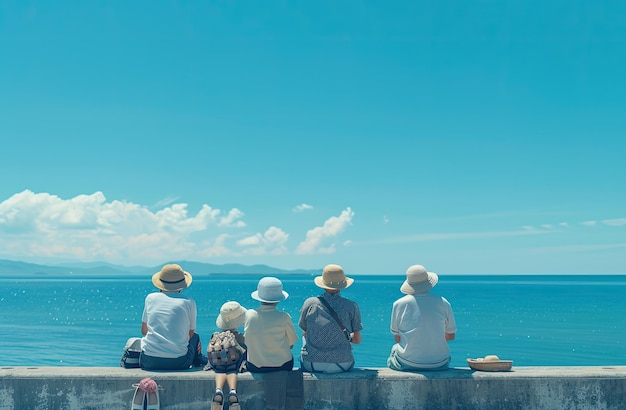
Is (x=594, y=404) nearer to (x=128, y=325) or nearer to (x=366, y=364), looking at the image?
(x=366, y=364)

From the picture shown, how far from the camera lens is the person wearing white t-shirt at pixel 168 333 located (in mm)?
6816

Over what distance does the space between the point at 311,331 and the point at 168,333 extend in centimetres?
165

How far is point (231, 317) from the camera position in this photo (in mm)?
7152

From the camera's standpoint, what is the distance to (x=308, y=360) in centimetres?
689

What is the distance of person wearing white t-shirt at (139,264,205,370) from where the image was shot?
6816mm

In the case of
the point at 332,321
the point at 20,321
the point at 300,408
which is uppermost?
the point at 332,321

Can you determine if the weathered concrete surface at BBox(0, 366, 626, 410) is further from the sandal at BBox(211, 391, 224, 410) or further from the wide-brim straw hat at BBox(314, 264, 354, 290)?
the wide-brim straw hat at BBox(314, 264, 354, 290)

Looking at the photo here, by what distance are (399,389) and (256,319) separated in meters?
1.77

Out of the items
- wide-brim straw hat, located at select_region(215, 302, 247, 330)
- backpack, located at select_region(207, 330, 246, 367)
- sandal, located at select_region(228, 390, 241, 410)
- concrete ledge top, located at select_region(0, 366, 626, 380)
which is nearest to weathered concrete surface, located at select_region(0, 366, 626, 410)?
concrete ledge top, located at select_region(0, 366, 626, 380)

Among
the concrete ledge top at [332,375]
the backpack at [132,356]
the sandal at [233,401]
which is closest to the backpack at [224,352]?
the concrete ledge top at [332,375]

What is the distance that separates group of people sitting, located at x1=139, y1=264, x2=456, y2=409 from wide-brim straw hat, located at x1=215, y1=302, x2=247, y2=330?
0.22 metres

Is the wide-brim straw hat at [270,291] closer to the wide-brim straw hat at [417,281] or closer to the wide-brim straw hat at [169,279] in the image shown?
the wide-brim straw hat at [169,279]

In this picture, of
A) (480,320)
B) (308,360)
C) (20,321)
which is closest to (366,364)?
(308,360)

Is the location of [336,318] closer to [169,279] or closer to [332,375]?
[332,375]
